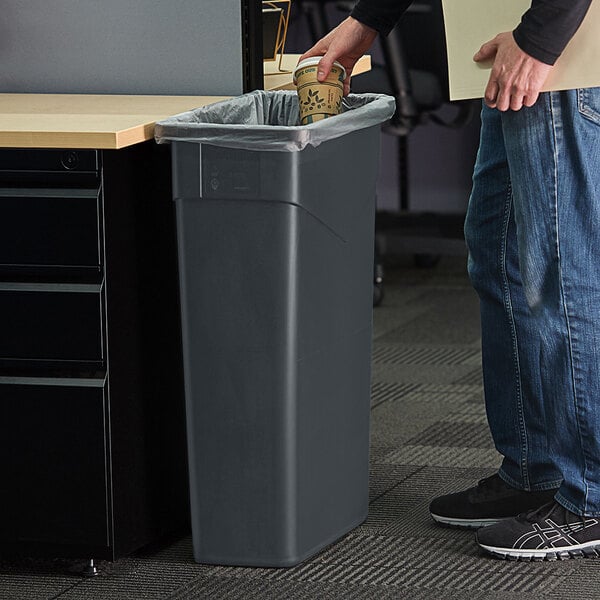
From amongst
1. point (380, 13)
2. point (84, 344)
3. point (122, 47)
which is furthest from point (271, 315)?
point (122, 47)

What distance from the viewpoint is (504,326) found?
75.8 inches

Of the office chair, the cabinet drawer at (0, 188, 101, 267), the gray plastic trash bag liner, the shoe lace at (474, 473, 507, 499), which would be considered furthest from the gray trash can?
the office chair

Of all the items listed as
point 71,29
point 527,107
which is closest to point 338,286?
point 527,107

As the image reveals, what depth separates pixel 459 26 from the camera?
66.2 inches

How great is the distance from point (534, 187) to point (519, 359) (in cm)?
31

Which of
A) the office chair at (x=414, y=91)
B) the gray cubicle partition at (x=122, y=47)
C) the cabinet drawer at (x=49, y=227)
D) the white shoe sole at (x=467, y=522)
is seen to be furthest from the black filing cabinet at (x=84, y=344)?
the office chair at (x=414, y=91)

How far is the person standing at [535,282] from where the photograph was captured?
164cm

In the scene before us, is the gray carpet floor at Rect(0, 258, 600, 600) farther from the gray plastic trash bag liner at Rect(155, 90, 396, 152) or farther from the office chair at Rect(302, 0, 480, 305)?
the office chair at Rect(302, 0, 480, 305)

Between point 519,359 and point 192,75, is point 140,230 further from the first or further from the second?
point 519,359

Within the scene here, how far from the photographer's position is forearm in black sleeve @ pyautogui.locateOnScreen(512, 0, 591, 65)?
155 centimetres

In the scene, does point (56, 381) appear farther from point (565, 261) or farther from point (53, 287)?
point (565, 261)

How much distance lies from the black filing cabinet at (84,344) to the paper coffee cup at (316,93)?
22 cm

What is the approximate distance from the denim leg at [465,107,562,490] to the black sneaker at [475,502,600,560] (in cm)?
10

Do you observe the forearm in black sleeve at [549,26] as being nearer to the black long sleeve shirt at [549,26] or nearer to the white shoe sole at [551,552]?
the black long sleeve shirt at [549,26]
